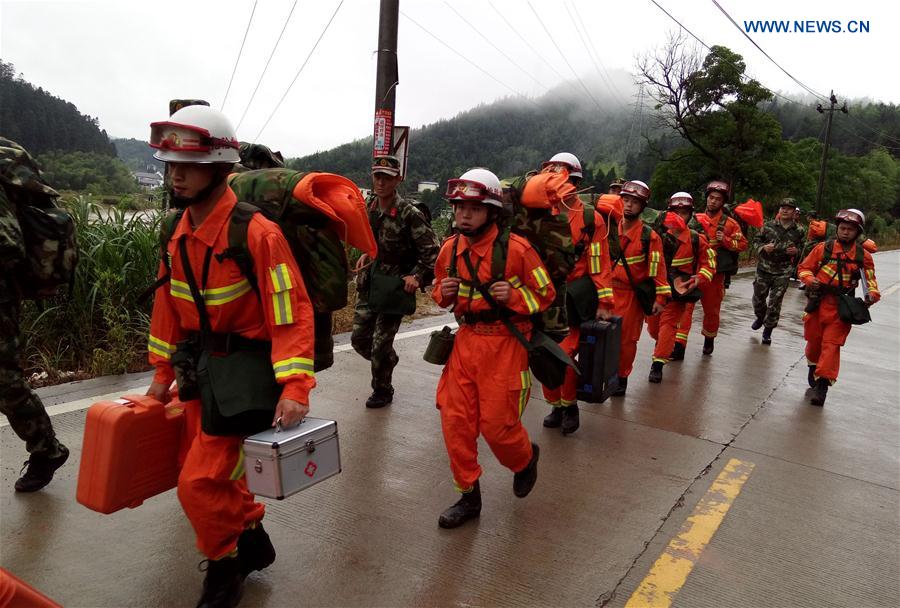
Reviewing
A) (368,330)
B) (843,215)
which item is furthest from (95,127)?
(843,215)

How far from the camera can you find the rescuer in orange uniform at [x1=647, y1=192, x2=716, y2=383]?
7.24m

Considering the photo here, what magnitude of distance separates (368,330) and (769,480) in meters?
3.11

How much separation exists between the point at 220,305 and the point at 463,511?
1819 mm

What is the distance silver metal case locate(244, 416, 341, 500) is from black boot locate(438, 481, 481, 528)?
47.7 inches

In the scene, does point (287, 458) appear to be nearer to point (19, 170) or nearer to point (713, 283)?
point (19, 170)

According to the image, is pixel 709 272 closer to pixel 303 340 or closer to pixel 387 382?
pixel 387 382

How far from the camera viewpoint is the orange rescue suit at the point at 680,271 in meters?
7.24

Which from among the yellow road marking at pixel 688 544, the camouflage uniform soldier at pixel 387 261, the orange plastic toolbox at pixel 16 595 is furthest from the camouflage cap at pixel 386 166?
the orange plastic toolbox at pixel 16 595

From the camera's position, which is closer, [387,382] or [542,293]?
[542,293]

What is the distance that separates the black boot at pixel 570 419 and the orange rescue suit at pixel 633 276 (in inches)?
38.8

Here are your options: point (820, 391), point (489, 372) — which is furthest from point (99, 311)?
point (820, 391)

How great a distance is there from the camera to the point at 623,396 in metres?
6.51

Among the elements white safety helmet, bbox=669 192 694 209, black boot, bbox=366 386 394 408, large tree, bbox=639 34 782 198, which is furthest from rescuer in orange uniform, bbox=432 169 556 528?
large tree, bbox=639 34 782 198

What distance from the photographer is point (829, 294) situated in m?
6.83
